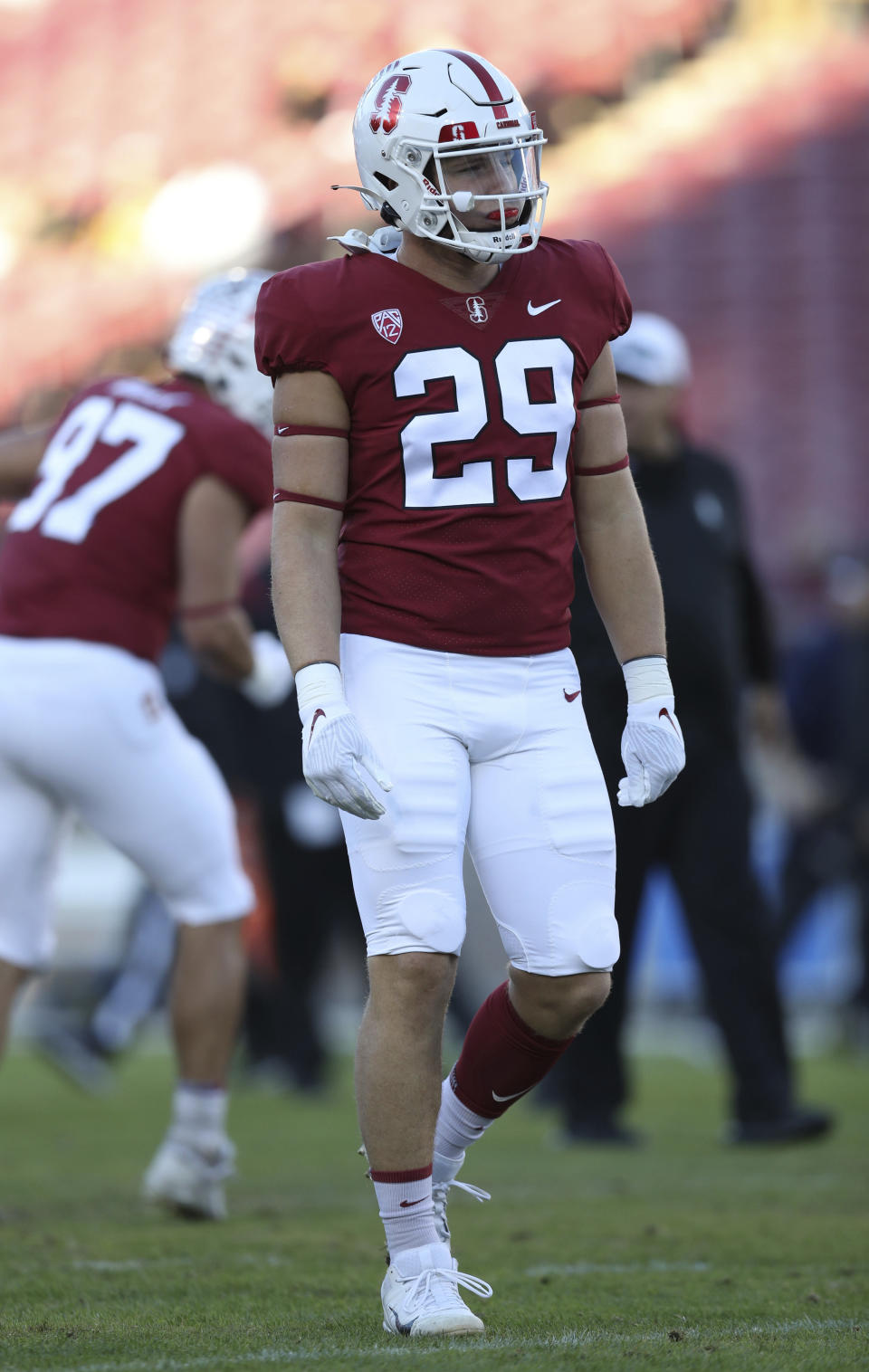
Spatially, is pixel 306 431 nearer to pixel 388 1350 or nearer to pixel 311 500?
pixel 311 500

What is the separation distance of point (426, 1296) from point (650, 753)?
0.86m

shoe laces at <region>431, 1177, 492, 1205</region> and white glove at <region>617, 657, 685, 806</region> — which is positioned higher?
white glove at <region>617, 657, 685, 806</region>

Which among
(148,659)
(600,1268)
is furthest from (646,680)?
(148,659)

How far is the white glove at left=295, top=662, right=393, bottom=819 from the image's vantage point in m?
2.71

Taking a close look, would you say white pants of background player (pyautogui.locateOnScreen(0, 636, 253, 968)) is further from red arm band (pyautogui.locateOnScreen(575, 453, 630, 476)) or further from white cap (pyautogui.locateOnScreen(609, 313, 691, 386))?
white cap (pyautogui.locateOnScreen(609, 313, 691, 386))

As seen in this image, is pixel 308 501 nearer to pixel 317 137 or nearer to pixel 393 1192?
pixel 393 1192

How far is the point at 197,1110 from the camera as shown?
416 centimetres

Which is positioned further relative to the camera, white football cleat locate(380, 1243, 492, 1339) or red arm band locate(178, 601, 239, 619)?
red arm band locate(178, 601, 239, 619)

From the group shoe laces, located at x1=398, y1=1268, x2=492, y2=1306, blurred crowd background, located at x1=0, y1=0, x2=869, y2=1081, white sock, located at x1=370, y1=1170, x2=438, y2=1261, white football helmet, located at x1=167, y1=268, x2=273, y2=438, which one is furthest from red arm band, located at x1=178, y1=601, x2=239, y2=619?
blurred crowd background, located at x1=0, y1=0, x2=869, y2=1081

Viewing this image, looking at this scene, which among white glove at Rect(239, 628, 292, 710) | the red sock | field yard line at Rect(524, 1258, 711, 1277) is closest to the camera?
the red sock

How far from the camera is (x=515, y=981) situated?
9.79ft

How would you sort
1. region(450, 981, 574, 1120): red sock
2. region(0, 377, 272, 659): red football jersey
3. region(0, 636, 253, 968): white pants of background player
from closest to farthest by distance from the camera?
region(450, 981, 574, 1120): red sock → region(0, 636, 253, 968): white pants of background player → region(0, 377, 272, 659): red football jersey

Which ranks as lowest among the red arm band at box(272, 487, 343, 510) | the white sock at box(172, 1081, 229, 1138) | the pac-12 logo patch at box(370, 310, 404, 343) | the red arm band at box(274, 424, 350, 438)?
the white sock at box(172, 1081, 229, 1138)

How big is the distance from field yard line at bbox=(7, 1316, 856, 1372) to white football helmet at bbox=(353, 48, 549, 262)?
1.50 meters
